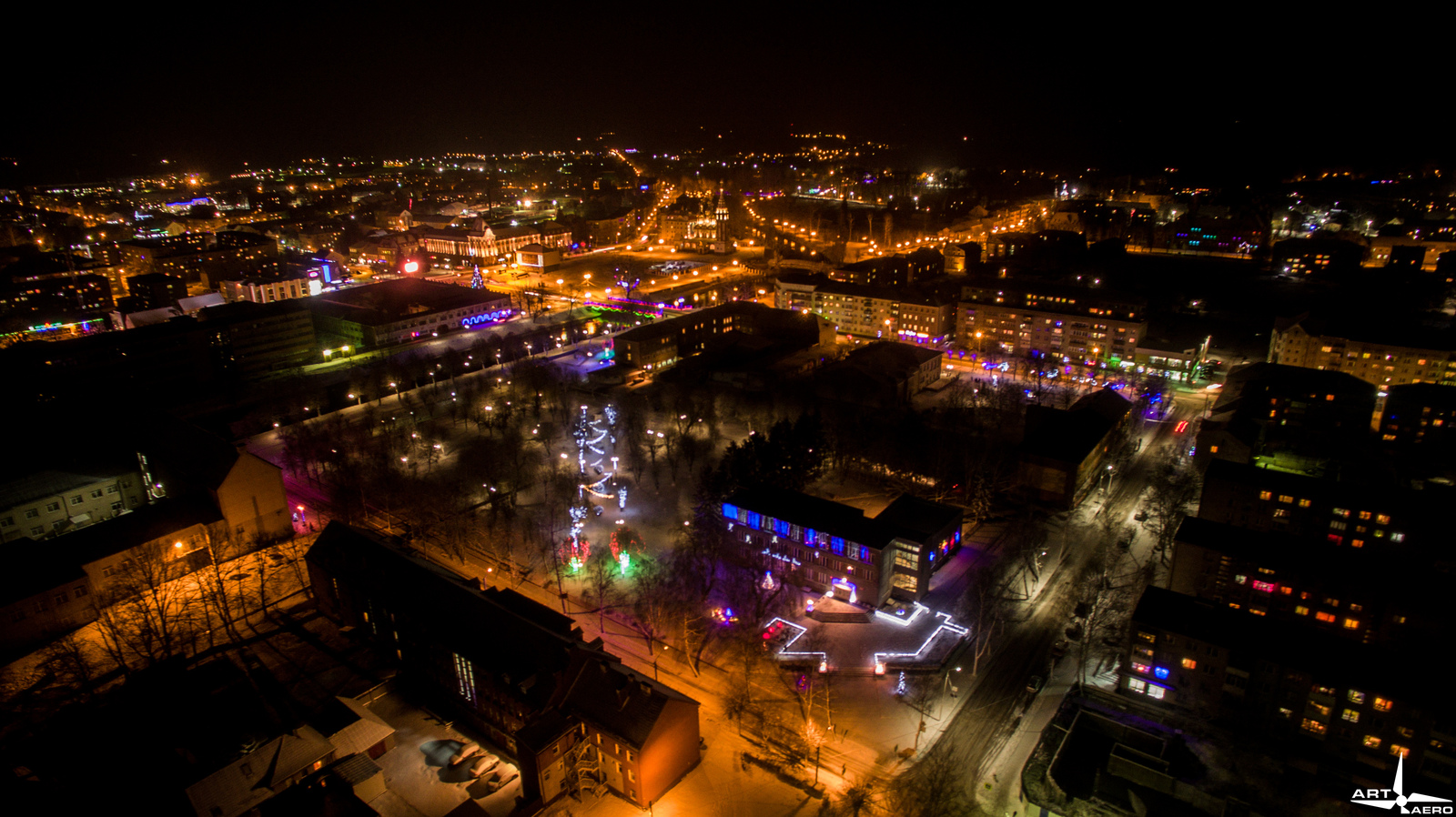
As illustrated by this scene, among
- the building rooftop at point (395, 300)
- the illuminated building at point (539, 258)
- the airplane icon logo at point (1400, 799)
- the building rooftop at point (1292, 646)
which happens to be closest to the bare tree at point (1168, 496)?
the building rooftop at point (1292, 646)

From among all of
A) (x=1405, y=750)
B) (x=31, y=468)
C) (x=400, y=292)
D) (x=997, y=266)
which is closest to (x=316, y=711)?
(x=31, y=468)

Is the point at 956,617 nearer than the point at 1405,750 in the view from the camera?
No

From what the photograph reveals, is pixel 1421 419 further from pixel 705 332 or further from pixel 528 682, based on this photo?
pixel 528 682

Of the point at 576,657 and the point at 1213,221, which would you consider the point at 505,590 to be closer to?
the point at 576,657

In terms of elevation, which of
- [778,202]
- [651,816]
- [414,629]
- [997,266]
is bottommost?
[651,816]

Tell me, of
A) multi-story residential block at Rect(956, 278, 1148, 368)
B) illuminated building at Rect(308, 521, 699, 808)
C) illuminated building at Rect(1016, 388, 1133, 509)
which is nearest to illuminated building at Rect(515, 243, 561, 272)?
multi-story residential block at Rect(956, 278, 1148, 368)

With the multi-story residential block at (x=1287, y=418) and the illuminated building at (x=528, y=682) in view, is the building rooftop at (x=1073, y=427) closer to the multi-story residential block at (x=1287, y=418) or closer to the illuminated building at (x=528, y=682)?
the multi-story residential block at (x=1287, y=418)

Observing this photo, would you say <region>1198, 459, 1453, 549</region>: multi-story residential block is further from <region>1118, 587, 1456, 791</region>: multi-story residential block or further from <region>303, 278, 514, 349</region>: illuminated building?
<region>303, 278, 514, 349</region>: illuminated building
